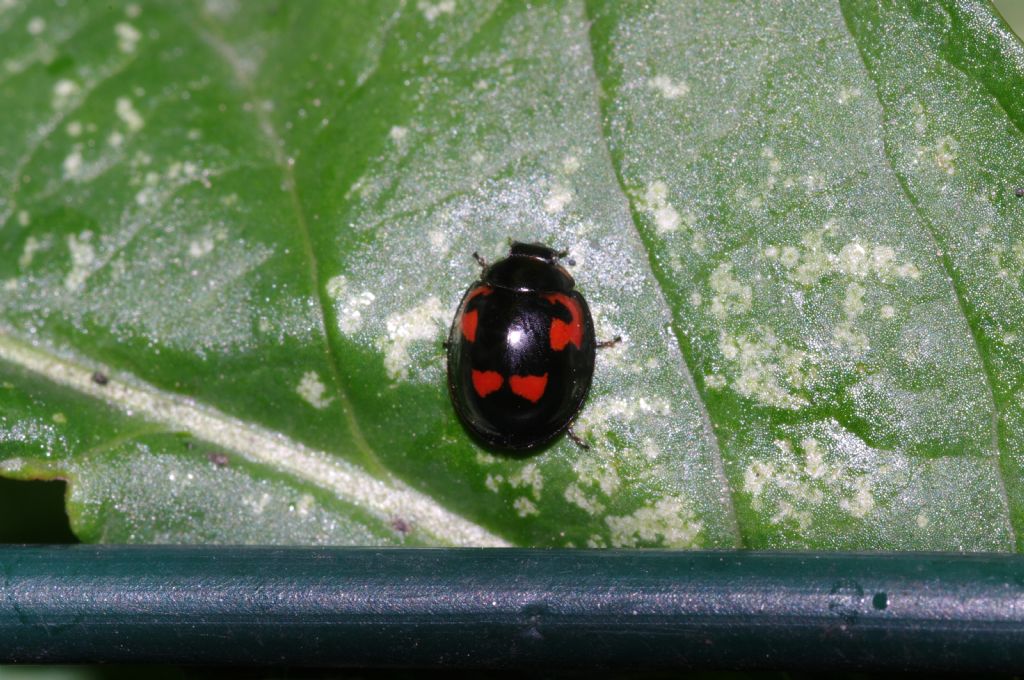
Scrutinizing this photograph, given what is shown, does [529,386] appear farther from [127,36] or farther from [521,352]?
[127,36]

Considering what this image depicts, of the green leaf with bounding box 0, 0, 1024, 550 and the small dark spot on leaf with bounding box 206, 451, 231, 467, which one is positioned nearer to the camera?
the green leaf with bounding box 0, 0, 1024, 550

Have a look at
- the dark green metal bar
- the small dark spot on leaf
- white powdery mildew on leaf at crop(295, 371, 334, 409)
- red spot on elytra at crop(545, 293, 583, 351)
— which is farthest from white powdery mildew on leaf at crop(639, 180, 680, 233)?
the small dark spot on leaf

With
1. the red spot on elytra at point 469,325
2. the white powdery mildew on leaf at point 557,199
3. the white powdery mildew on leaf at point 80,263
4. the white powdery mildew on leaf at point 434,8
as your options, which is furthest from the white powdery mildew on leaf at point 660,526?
the white powdery mildew on leaf at point 80,263

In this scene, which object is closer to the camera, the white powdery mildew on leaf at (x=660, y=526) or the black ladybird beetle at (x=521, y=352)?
the white powdery mildew on leaf at (x=660, y=526)

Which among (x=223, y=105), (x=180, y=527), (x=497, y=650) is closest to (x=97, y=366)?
(x=180, y=527)

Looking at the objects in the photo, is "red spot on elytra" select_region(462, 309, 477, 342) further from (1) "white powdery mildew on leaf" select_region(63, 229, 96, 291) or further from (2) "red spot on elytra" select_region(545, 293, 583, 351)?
(1) "white powdery mildew on leaf" select_region(63, 229, 96, 291)

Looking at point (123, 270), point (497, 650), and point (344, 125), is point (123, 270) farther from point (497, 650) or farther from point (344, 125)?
point (497, 650)

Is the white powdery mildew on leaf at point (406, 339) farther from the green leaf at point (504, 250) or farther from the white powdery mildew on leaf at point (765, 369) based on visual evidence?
the white powdery mildew on leaf at point (765, 369)
